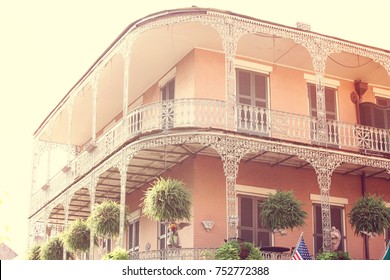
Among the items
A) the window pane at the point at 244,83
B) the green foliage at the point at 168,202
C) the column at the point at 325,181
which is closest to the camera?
the green foliage at the point at 168,202

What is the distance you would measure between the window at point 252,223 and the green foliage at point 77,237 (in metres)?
4.36

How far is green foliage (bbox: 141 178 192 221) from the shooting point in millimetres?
15727

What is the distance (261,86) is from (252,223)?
148 inches

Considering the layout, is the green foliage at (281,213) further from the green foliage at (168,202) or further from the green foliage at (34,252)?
the green foliage at (34,252)

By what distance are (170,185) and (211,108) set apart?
112 inches

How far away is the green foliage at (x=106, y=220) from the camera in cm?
1775

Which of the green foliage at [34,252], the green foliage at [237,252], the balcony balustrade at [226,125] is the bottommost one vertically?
the green foliage at [237,252]

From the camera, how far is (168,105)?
1711 centimetres

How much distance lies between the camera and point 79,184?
66.1 feet

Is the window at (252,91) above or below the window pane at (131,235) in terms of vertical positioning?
above

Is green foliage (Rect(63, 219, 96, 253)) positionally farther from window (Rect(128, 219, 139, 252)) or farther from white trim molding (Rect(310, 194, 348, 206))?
white trim molding (Rect(310, 194, 348, 206))

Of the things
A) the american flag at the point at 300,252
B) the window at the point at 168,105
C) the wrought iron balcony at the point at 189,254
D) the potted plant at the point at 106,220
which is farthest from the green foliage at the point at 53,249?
the american flag at the point at 300,252

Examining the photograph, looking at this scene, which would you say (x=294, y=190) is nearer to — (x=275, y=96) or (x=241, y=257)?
(x=275, y=96)
